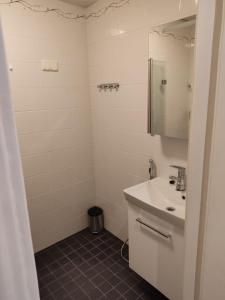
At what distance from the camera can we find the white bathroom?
2.62 ft

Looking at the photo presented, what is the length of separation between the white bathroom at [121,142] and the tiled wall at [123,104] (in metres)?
0.01

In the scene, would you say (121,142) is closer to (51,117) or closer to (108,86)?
(108,86)

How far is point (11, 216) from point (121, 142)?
1.64 metres

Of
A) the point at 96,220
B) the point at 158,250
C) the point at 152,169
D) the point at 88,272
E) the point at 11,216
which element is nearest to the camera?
the point at 11,216

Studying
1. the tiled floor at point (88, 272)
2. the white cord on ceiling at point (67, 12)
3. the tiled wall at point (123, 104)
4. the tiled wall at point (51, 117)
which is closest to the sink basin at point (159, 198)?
the tiled wall at point (123, 104)

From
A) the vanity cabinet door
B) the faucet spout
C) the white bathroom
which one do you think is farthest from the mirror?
the vanity cabinet door

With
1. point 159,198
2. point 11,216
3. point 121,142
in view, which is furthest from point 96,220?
point 11,216

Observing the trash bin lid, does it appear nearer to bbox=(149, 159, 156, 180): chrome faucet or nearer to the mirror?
bbox=(149, 159, 156, 180): chrome faucet

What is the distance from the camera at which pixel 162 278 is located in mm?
1457

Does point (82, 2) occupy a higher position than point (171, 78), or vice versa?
point (82, 2)

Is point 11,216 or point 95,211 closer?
point 11,216

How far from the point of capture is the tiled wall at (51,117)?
1.83 m

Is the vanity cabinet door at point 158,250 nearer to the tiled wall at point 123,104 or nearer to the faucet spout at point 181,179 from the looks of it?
the faucet spout at point 181,179

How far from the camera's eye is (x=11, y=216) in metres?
0.47
